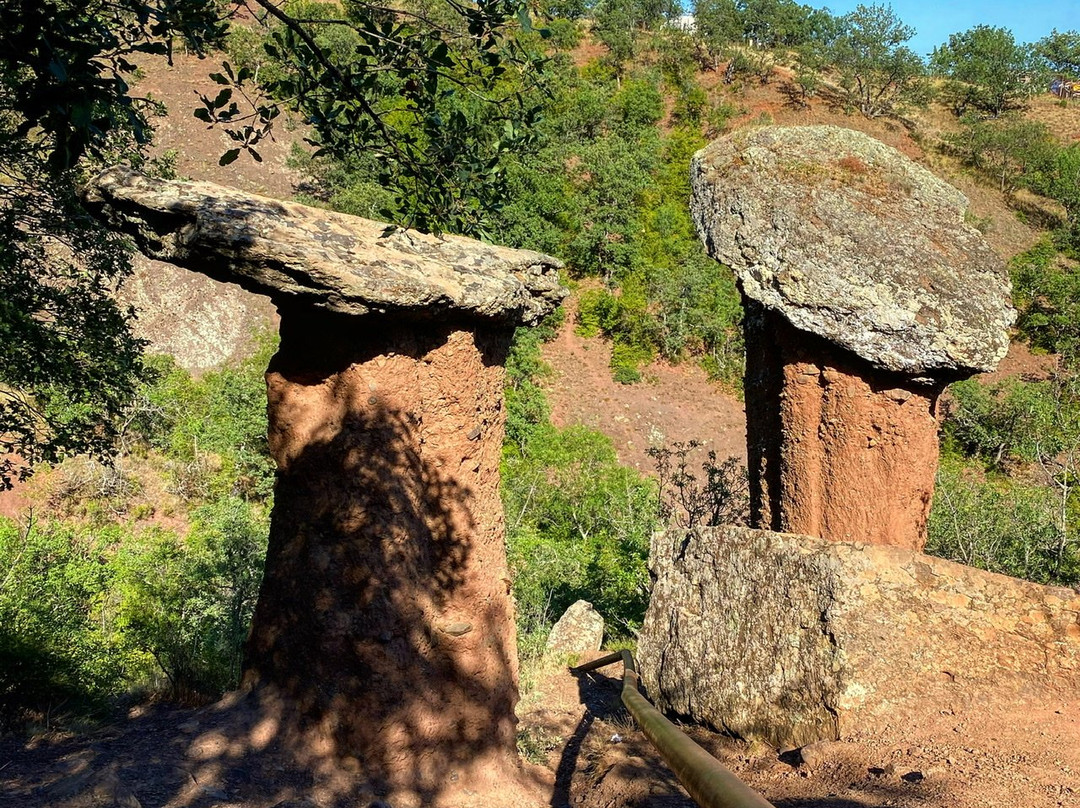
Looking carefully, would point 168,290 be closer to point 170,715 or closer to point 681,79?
point 170,715

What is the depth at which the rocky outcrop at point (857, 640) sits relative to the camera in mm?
3682

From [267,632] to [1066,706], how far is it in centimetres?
382

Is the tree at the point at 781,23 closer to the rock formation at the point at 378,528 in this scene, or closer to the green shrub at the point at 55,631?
the green shrub at the point at 55,631

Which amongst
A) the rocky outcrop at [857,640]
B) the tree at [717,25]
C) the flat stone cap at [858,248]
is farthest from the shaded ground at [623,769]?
the tree at [717,25]

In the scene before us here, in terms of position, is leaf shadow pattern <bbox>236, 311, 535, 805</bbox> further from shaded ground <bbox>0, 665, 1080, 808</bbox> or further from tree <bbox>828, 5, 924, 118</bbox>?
tree <bbox>828, 5, 924, 118</bbox>

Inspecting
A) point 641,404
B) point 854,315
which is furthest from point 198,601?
point 641,404

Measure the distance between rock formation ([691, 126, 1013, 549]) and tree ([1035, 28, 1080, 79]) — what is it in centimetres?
4289

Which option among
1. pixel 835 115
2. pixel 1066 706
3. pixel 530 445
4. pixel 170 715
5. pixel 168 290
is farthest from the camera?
pixel 835 115

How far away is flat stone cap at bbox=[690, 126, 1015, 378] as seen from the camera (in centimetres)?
442

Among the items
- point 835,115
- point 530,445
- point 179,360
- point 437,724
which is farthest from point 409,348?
point 835,115

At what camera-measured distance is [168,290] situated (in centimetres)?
2128

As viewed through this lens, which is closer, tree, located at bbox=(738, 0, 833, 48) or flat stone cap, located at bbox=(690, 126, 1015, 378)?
flat stone cap, located at bbox=(690, 126, 1015, 378)

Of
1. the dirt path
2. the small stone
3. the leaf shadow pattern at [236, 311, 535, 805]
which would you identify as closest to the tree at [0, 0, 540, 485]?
the leaf shadow pattern at [236, 311, 535, 805]

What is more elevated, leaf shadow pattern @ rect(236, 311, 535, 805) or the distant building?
the distant building
